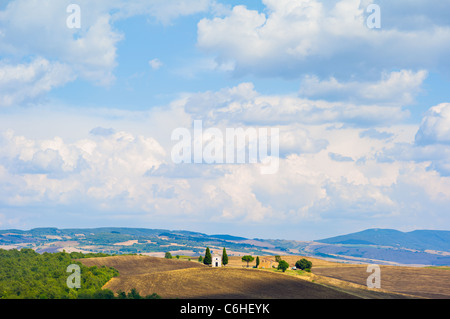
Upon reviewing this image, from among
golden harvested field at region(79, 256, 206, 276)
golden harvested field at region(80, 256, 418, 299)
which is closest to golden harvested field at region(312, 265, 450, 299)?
golden harvested field at region(80, 256, 418, 299)

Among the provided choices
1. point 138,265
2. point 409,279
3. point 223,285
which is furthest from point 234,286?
point 409,279

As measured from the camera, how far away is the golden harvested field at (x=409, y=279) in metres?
155

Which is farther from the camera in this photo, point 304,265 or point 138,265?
point 138,265

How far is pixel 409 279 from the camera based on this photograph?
175875mm

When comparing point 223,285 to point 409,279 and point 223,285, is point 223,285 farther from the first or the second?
point 409,279

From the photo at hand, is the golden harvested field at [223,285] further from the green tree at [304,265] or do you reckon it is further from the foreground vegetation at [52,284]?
the green tree at [304,265]

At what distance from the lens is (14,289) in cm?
12144

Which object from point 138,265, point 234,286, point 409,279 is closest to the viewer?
point 234,286

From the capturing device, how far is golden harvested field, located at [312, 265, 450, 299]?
155 metres

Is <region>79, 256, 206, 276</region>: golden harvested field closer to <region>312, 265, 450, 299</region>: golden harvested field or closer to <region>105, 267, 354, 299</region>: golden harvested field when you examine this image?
<region>105, 267, 354, 299</region>: golden harvested field

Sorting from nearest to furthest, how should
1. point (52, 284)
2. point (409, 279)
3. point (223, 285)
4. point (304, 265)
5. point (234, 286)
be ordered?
point (52, 284) < point (234, 286) < point (223, 285) < point (409, 279) < point (304, 265)
